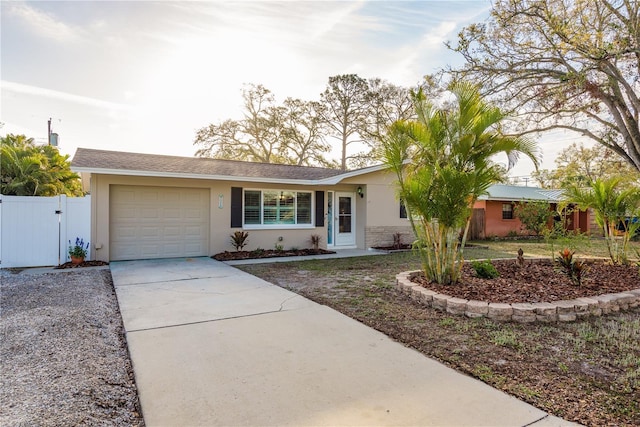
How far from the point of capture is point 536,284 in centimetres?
560

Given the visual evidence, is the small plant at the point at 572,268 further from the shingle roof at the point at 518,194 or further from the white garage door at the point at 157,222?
the shingle roof at the point at 518,194

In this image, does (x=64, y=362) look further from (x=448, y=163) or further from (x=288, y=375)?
(x=448, y=163)

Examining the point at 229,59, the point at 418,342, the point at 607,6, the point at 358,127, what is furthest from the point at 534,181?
the point at 418,342

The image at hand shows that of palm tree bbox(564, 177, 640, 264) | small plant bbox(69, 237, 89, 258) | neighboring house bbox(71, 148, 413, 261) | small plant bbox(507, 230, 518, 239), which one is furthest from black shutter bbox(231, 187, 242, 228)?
small plant bbox(507, 230, 518, 239)

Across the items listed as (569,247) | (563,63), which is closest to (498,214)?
(569,247)

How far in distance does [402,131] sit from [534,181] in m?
34.6

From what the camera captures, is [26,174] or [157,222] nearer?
[157,222]

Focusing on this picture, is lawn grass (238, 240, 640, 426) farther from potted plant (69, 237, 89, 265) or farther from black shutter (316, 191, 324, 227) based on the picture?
black shutter (316, 191, 324, 227)

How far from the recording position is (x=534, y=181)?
34.3m

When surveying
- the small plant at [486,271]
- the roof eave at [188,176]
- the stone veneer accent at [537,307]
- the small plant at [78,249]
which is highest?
the roof eave at [188,176]

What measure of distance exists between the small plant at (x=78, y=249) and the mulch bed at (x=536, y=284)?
297 inches

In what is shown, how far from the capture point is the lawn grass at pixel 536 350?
8.37 feet

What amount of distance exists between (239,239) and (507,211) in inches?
598

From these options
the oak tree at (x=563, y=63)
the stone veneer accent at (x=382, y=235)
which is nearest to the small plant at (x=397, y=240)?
the stone veneer accent at (x=382, y=235)
